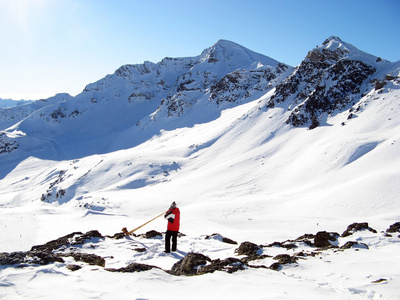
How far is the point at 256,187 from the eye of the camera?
31.6m

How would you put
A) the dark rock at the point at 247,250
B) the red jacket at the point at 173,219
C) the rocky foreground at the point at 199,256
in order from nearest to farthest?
the rocky foreground at the point at 199,256 → the dark rock at the point at 247,250 → the red jacket at the point at 173,219

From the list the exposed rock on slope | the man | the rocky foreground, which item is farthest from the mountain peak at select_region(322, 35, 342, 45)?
the man

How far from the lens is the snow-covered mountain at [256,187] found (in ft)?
17.5

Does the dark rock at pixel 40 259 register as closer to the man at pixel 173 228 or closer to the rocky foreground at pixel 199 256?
the rocky foreground at pixel 199 256

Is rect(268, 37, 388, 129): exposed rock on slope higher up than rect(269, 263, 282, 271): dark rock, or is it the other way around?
rect(268, 37, 388, 129): exposed rock on slope

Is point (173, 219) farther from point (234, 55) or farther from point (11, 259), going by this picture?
point (234, 55)

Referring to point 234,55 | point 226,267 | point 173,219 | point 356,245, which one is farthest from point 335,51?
point 234,55

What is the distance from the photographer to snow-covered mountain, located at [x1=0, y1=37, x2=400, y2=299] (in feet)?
17.5

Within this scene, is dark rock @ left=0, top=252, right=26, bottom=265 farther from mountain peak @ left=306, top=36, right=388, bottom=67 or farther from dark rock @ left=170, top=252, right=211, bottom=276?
mountain peak @ left=306, top=36, right=388, bottom=67

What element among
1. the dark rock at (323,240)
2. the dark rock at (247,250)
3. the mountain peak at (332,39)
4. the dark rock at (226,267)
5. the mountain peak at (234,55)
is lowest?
the dark rock at (247,250)

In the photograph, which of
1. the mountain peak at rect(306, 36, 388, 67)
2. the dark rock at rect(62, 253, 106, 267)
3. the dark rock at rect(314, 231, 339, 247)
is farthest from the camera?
the mountain peak at rect(306, 36, 388, 67)

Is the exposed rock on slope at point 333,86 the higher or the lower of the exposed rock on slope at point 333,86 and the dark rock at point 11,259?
the higher

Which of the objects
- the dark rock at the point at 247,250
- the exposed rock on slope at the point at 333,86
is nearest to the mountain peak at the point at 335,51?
the exposed rock on slope at the point at 333,86

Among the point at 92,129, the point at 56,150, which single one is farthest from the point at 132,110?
the point at 56,150
